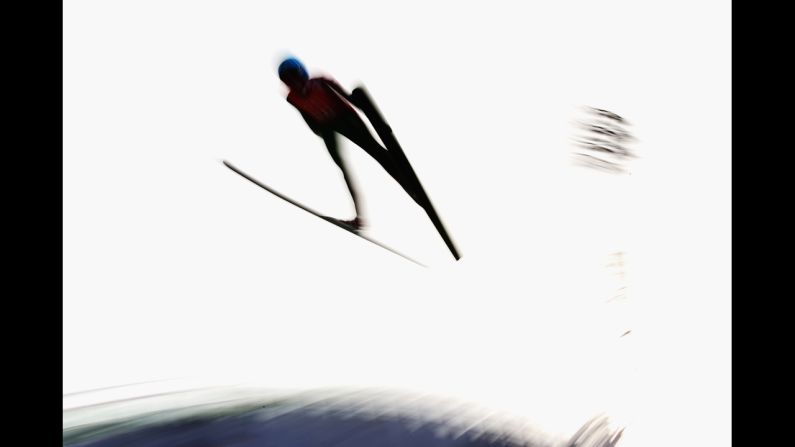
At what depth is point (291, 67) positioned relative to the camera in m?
1.13

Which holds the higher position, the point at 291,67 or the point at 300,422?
the point at 291,67

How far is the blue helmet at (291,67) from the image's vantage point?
1125mm

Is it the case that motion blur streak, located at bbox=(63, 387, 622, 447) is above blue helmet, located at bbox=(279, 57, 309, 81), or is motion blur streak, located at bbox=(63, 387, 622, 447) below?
below

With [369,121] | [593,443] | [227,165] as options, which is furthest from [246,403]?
[593,443]

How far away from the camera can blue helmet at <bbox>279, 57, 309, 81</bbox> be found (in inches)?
44.3

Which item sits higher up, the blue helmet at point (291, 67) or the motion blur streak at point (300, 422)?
the blue helmet at point (291, 67)
